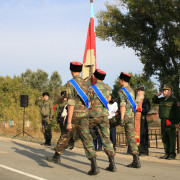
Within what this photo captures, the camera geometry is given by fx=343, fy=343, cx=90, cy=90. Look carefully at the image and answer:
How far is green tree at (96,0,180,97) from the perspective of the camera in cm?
2275

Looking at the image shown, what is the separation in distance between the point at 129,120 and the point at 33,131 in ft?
51.1

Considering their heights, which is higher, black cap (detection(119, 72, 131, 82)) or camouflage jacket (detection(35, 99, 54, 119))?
black cap (detection(119, 72, 131, 82))

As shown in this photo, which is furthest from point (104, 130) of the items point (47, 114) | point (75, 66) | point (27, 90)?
point (27, 90)

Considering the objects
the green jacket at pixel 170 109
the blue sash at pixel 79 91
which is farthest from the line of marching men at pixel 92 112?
the green jacket at pixel 170 109

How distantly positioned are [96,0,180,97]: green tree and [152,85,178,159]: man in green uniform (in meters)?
13.6

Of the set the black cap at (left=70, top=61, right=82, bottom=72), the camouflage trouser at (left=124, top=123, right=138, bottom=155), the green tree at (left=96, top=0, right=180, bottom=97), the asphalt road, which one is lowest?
the asphalt road

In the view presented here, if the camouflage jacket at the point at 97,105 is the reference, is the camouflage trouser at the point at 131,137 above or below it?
below

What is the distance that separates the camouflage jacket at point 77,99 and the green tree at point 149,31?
654 inches

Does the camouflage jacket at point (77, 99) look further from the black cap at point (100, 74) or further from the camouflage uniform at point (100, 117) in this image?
the black cap at point (100, 74)

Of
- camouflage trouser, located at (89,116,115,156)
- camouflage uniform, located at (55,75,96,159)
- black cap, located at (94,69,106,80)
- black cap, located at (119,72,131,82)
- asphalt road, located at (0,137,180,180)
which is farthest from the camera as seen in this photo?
black cap, located at (119,72,131,82)

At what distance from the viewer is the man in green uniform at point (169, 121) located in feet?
30.0

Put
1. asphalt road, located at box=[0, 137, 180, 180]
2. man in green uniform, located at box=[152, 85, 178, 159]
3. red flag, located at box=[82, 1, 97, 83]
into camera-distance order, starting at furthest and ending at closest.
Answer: red flag, located at box=[82, 1, 97, 83]
man in green uniform, located at box=[152, 85, 178, 159]
asphalt road, located at box=[0, 137, 180, 180]

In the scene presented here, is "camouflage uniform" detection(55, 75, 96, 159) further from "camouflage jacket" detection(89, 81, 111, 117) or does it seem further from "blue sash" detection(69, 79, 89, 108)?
"camouflage jacket" detection(89, 81, 111, 117)

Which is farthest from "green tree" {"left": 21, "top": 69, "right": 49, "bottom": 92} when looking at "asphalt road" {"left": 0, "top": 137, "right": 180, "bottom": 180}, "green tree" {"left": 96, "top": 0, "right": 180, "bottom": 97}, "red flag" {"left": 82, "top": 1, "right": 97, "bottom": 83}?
"asphalt road" {"left": 0, "top": 137, "right": 180, "bottom": 180}
